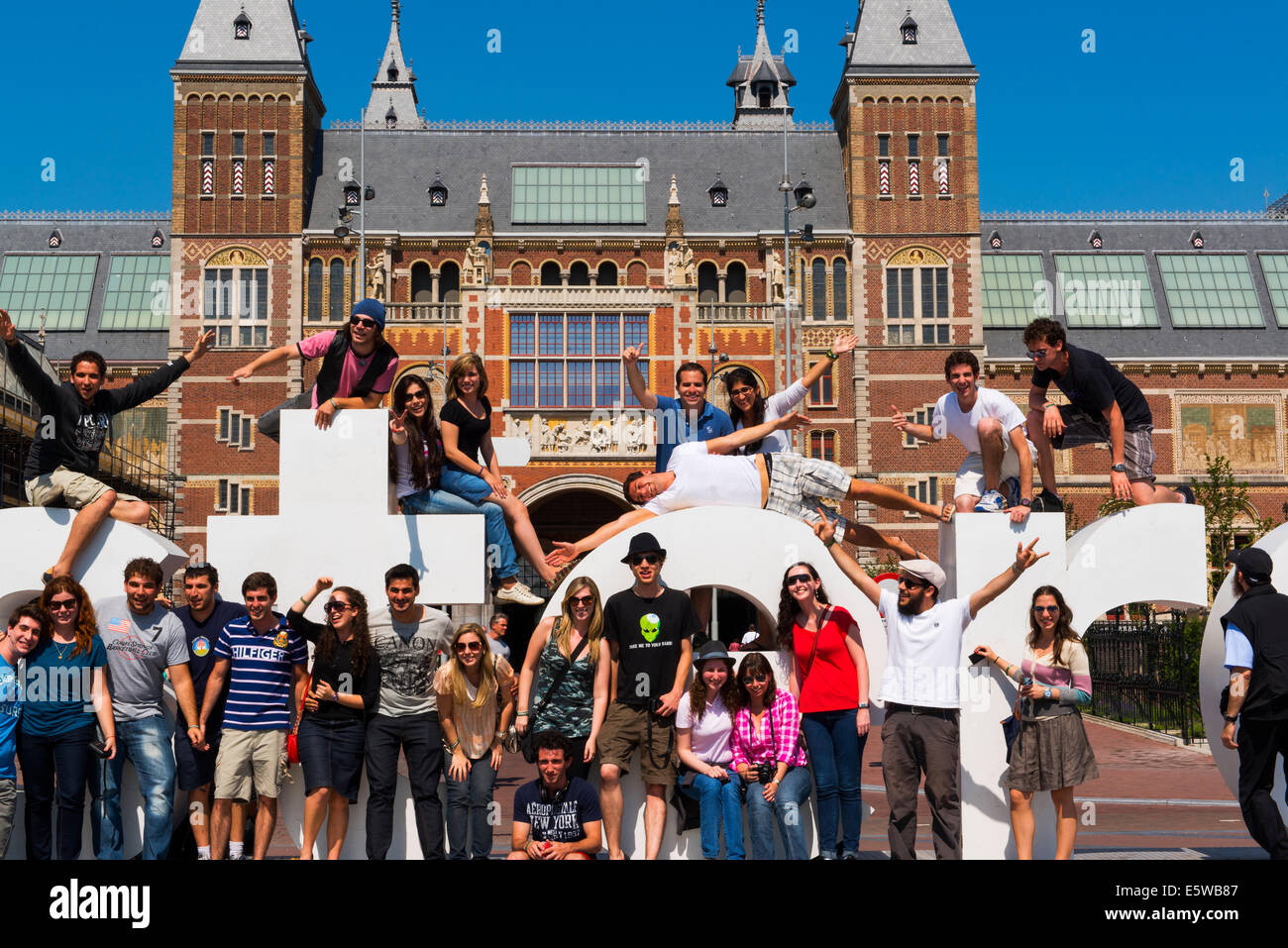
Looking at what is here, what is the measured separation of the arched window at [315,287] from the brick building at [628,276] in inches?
5.7

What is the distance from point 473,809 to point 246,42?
123 ft

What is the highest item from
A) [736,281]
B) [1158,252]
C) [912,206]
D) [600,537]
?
[912,206]

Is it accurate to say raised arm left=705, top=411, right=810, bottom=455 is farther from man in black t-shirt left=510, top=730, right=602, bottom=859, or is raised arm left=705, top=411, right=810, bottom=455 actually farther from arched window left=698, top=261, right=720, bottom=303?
arched window left=698, top=261, right=720, bottom=303

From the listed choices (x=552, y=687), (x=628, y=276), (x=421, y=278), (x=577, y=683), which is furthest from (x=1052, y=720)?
(x=421, y=278)

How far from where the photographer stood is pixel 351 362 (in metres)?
7.32

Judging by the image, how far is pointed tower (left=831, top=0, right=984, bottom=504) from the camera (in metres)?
38.4

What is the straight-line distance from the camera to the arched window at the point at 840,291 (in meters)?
38.9

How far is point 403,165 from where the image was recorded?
41375mm

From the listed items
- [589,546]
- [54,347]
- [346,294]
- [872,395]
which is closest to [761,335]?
[872,395]

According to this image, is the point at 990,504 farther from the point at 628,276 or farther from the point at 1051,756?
the point at 628,276

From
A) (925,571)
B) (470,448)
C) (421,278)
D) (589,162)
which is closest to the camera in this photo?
(925,571)

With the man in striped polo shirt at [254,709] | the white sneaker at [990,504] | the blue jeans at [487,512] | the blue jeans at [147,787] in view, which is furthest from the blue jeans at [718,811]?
the blue jeans at [147,787]

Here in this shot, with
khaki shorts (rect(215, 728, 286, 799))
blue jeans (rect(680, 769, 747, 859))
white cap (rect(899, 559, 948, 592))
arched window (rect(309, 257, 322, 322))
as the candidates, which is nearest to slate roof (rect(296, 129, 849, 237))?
arched window (rect(309, 257, 322, 322))

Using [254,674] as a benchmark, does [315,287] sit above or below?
above
